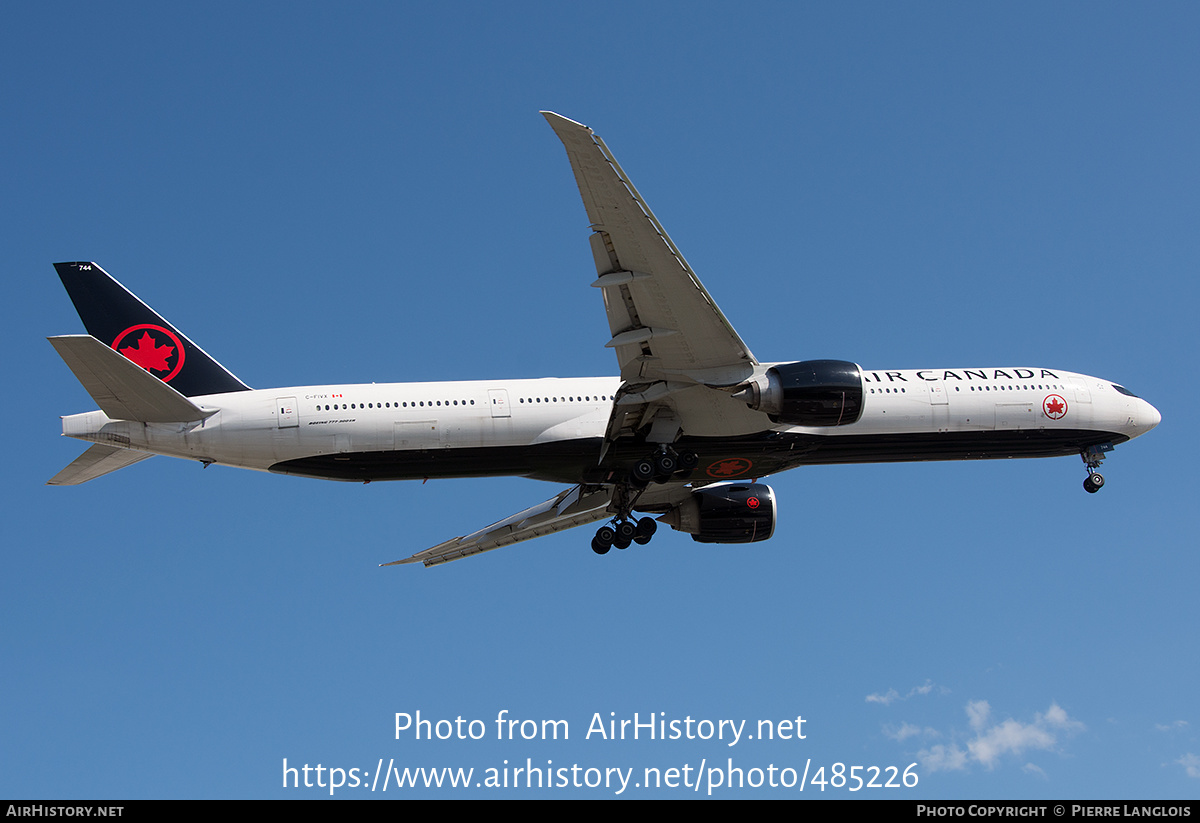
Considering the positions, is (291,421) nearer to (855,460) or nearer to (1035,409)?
(855,460)

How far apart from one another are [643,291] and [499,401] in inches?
242

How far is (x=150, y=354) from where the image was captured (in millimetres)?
29547

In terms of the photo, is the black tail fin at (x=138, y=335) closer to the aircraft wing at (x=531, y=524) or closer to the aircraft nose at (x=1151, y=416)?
the aircraft wing at (x=531, y=524)

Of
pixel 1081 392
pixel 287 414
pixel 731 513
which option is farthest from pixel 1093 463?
pixel 287 414

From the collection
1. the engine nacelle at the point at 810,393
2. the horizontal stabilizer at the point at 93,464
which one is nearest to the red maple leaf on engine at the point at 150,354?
the horizontal stabilizer at the point at 93,464

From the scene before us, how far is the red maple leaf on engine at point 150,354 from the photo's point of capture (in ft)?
96.6

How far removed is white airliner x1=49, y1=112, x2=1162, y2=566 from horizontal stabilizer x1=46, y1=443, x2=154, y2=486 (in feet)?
0.17

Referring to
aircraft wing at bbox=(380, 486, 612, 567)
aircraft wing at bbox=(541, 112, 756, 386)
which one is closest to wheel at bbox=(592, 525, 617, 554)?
aircraft wing at bbox=(380, 486, 612, 567)

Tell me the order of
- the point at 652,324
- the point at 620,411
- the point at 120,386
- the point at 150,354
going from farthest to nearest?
the point at 150,354, the point at 620,411, the point at 120,386, the point at 652,324

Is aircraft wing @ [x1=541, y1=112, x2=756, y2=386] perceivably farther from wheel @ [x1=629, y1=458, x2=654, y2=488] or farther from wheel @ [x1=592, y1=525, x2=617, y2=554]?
wheel @ [x1=592, y1=525, x2=617, y2=554]

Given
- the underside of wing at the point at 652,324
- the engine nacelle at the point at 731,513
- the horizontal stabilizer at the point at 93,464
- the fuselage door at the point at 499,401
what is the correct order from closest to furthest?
1. the underside of wing at the point at 652,324
2. the horizontal stabilizer at the point at 93,464
3. the fuselage door at the point at 499,401
4. the engine nacelle at the point at 731,513

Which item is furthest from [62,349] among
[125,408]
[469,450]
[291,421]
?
[469,450]

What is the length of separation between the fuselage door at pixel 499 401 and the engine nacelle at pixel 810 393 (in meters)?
6.27

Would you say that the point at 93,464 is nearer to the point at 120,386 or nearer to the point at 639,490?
the point at 120,386
